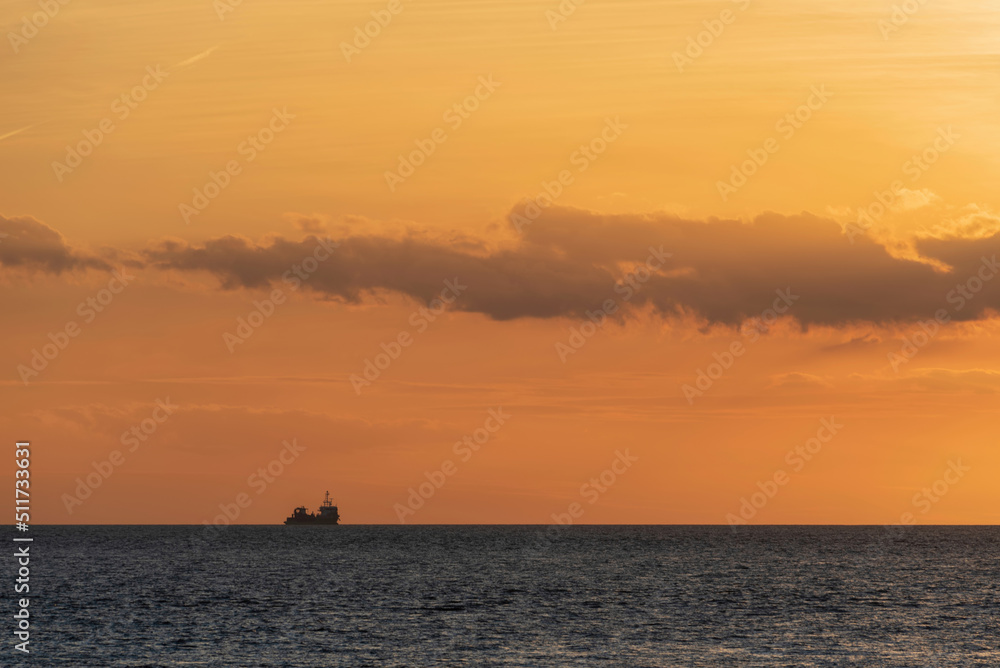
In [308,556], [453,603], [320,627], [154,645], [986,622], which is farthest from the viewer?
[308,556]

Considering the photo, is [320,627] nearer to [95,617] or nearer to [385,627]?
[385,627]

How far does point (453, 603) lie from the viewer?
10025 cm

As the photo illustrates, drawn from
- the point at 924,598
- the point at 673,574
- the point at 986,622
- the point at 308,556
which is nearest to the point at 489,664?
the point at 986,622

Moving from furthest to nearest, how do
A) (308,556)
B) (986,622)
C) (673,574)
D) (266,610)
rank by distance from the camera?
(308,556) < (673,574) < (266,610) < (986,622)

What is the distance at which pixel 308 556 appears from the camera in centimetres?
19212

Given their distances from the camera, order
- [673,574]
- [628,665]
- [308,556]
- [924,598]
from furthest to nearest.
Answer: 1. [308,556]
2. [673,574]
3. [924,598]
4. [628,665]

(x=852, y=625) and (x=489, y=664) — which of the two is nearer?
(x=489, y=664)

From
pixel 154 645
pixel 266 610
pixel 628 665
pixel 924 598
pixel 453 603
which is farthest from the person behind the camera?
pixel 924 598

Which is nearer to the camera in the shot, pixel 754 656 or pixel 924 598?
pixel 754 656

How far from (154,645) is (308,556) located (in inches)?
4788

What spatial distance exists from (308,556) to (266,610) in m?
99.9

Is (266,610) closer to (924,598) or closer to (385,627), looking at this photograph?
(385,627)

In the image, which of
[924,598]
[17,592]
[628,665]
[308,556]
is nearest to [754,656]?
[628,665]

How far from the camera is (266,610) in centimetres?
9419
